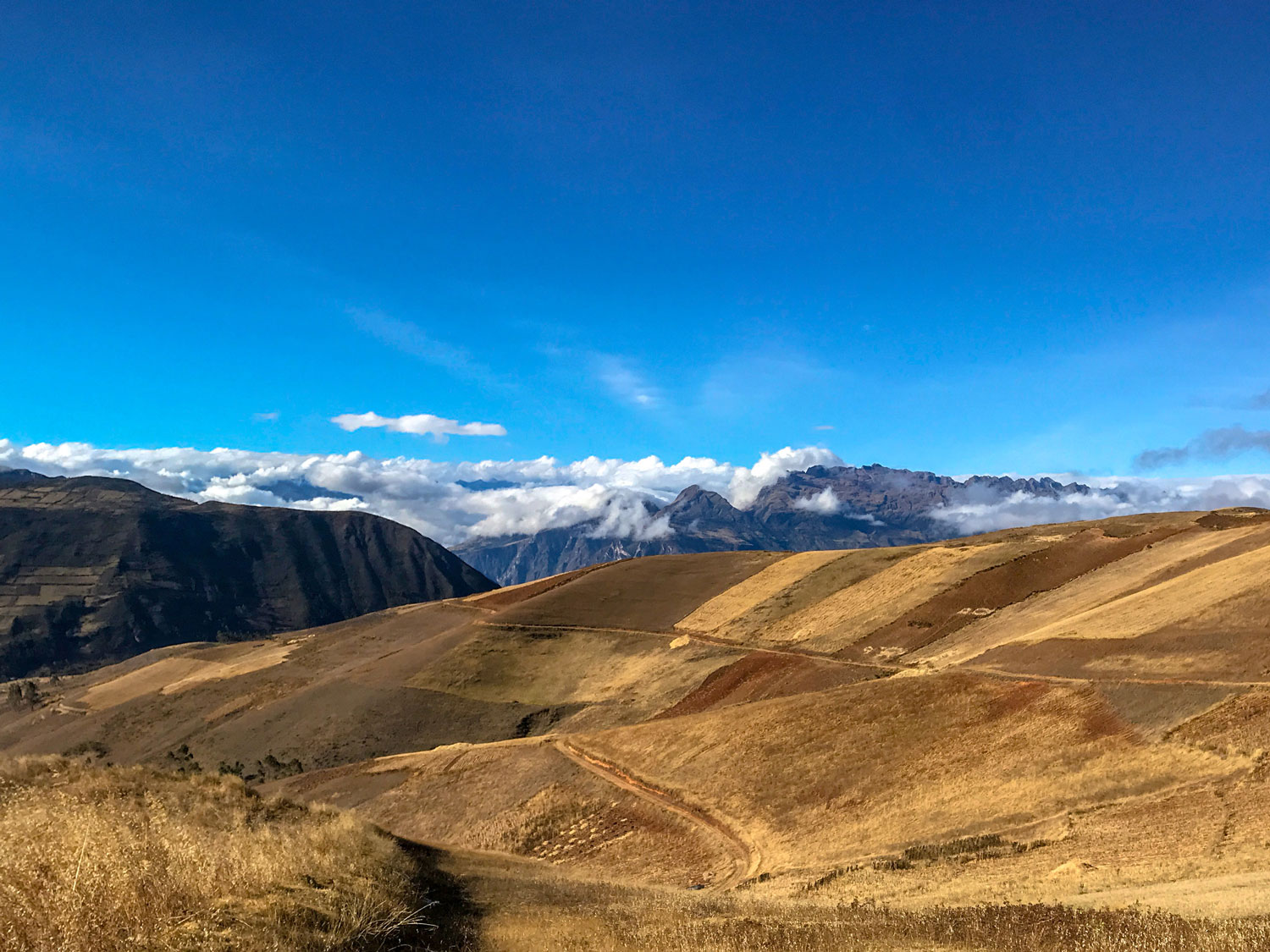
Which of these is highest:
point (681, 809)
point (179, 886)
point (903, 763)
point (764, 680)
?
point (179, 886)

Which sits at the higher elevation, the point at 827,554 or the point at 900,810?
the point at 827,554

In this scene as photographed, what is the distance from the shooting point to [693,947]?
43.7 feet

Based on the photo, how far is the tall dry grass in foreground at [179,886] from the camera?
9.68 meters

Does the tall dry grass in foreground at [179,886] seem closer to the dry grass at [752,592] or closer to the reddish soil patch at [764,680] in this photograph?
the reddish soil patch at [764,680]

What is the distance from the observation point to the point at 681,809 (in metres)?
38.8

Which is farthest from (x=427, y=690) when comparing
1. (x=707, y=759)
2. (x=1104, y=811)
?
(x=1104, y=811)

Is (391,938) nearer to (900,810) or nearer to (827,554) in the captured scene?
(900,810)

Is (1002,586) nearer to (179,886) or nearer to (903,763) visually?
(903,763)

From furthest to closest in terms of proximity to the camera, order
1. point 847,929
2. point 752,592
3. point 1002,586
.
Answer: point 752,592 → point 1002,586 → point 847,929

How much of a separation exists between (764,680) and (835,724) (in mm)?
20184

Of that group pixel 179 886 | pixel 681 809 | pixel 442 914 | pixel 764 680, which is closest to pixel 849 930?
pixel 442 914

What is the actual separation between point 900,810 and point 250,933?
27.2m

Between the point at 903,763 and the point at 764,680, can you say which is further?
the point at 764,680

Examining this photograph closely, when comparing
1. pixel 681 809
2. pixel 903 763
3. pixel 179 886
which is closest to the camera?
pixel 179 886
